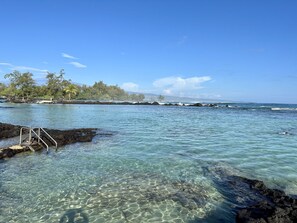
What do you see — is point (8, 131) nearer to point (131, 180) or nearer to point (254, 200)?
point (131, 180)

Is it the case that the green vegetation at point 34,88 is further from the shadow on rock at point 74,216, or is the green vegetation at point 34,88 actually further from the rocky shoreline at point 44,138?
the shadow on rock at point 74,216

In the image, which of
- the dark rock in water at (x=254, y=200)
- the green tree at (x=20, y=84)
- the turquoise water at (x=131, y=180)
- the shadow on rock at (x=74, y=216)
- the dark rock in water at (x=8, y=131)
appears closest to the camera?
the dark rock in water at (x=254, y=200)

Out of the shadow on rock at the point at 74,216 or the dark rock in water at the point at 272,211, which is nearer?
the dark rock in water at the point at 272,211

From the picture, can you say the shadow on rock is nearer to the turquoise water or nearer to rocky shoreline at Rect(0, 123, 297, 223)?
the turquoise water

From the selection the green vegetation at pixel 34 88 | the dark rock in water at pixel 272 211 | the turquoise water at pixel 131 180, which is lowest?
the turquoise water at pixel 131 180

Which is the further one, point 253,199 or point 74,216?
point 253,199

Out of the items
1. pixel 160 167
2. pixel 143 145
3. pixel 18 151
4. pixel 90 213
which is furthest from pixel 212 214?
pixel 18 151

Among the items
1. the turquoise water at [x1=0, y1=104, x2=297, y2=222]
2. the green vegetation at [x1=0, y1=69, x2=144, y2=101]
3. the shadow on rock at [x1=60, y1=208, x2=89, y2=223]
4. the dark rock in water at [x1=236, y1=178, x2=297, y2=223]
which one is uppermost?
the green vegetation at [x1=0, y1=69, x2=144, y2=101]

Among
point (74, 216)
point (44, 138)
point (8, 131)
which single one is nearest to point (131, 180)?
point (74, 216)

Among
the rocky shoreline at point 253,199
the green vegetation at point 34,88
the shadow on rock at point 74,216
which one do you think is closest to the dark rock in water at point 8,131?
the shadow on rock at point 74,216

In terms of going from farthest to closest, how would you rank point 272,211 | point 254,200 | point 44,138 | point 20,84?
1. point 20,84
2. point 44,138
3. point 254,200
4. point 272,211

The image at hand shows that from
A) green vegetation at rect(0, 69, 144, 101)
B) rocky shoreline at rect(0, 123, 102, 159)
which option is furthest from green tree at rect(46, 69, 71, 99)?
rocky shoreline at rect(0, 123, 102, 159)

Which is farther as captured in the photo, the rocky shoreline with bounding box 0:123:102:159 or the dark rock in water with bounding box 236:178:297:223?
the rocky shoreline with bounding box 0:123:102:159

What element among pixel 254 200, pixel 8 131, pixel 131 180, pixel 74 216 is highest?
pixel 8 131
